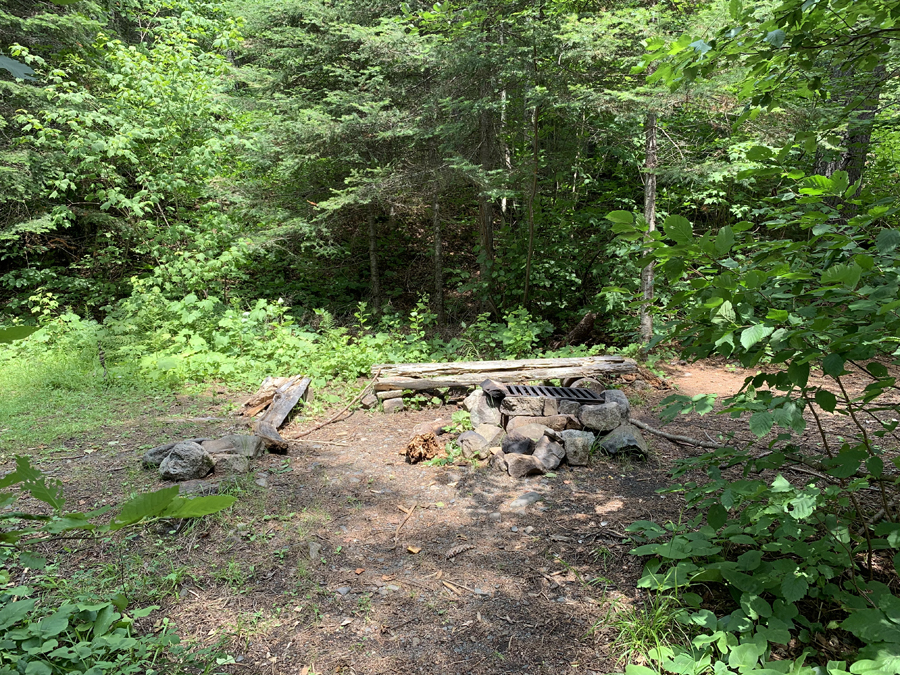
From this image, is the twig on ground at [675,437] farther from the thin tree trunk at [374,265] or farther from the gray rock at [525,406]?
the thin tree trunk at [374,265]

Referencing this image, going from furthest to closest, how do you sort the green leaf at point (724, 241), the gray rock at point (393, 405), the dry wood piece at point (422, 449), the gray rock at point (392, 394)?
the gray rock at point (392, 394), the gray rock at point (393, 405), the dry wood piece at point (422, 449), the green leaf at point (724, 241)

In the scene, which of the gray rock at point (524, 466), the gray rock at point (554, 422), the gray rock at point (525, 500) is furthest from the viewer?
the gray rock at point (554, 422)

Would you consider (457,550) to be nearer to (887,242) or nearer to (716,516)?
(716,516)

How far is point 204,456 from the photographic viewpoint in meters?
3.89

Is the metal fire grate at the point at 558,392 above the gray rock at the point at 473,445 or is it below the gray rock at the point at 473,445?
above

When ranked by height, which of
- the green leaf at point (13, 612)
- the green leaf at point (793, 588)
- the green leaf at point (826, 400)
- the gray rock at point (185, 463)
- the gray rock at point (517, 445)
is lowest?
the gray rock at point (517, 445)

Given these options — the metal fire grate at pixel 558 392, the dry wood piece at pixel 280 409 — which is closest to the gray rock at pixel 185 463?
the dry wood piece at pixel 280 409

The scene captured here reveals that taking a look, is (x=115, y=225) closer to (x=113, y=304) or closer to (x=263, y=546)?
(x=113, y=304)

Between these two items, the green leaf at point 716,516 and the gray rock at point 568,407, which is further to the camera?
the gray rock at point 568,407

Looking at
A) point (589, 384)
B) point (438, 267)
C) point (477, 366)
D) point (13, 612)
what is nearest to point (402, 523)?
point (13, 612)

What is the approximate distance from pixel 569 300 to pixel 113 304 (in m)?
9.18

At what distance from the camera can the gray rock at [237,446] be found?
4336 mm

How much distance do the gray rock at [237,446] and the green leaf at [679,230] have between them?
12.5 feet

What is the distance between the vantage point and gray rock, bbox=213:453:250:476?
404 centimetres
